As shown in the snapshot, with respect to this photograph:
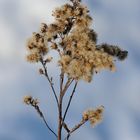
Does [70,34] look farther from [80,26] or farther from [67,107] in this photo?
[67,107]

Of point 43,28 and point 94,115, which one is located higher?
point 43,28

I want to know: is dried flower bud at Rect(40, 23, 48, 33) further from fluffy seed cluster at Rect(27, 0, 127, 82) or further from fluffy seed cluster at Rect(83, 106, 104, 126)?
fluffy seed cluster at Rect(83, 106, 104, 126)

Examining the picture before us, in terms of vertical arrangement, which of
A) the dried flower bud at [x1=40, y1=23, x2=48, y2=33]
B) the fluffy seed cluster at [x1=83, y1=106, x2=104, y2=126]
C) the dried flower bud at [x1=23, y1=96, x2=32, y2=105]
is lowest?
the fluffy seed cluster at [x1=83, y1=106, x2=104, y2=126]

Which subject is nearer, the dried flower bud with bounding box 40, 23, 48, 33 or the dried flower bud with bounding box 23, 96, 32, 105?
the dried flower bud with bounding box 23, 96, 32, 105

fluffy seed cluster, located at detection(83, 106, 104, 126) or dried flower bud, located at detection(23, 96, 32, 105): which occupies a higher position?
dried flower bud, located at detection(23, 96, 32, 105)

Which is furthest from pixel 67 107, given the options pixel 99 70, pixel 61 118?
pixel 99 70

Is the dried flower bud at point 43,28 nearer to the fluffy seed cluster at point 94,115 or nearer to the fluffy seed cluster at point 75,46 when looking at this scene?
the fluffy seed cluster at point 75,46

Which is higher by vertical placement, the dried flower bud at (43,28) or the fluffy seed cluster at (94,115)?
A: the dried flower bud at (43,28)
